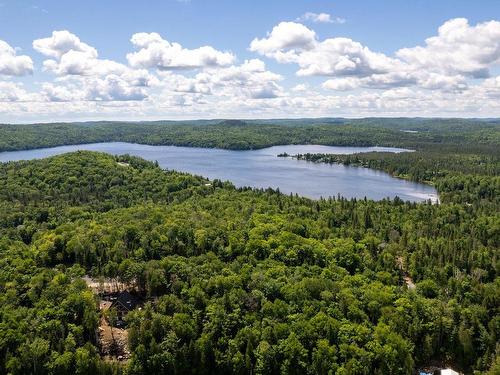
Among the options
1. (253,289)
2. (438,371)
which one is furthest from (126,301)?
(438,371)

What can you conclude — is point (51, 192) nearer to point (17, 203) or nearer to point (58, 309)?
point (17, 203)

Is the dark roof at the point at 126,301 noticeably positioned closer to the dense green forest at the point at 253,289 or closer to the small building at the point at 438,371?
the dense green forest at the point at 253,289

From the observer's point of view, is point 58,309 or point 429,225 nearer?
point 58,309

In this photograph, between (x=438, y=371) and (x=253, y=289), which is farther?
(x=253, y=289)

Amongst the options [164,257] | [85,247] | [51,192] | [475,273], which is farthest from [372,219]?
[51,192]

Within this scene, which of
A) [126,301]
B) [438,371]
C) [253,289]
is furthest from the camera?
[126,301]

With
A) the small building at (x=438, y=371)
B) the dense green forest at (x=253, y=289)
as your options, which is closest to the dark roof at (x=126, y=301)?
the dense green forest at (x=253, y=289)

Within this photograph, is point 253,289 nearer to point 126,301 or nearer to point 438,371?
point 126,301
